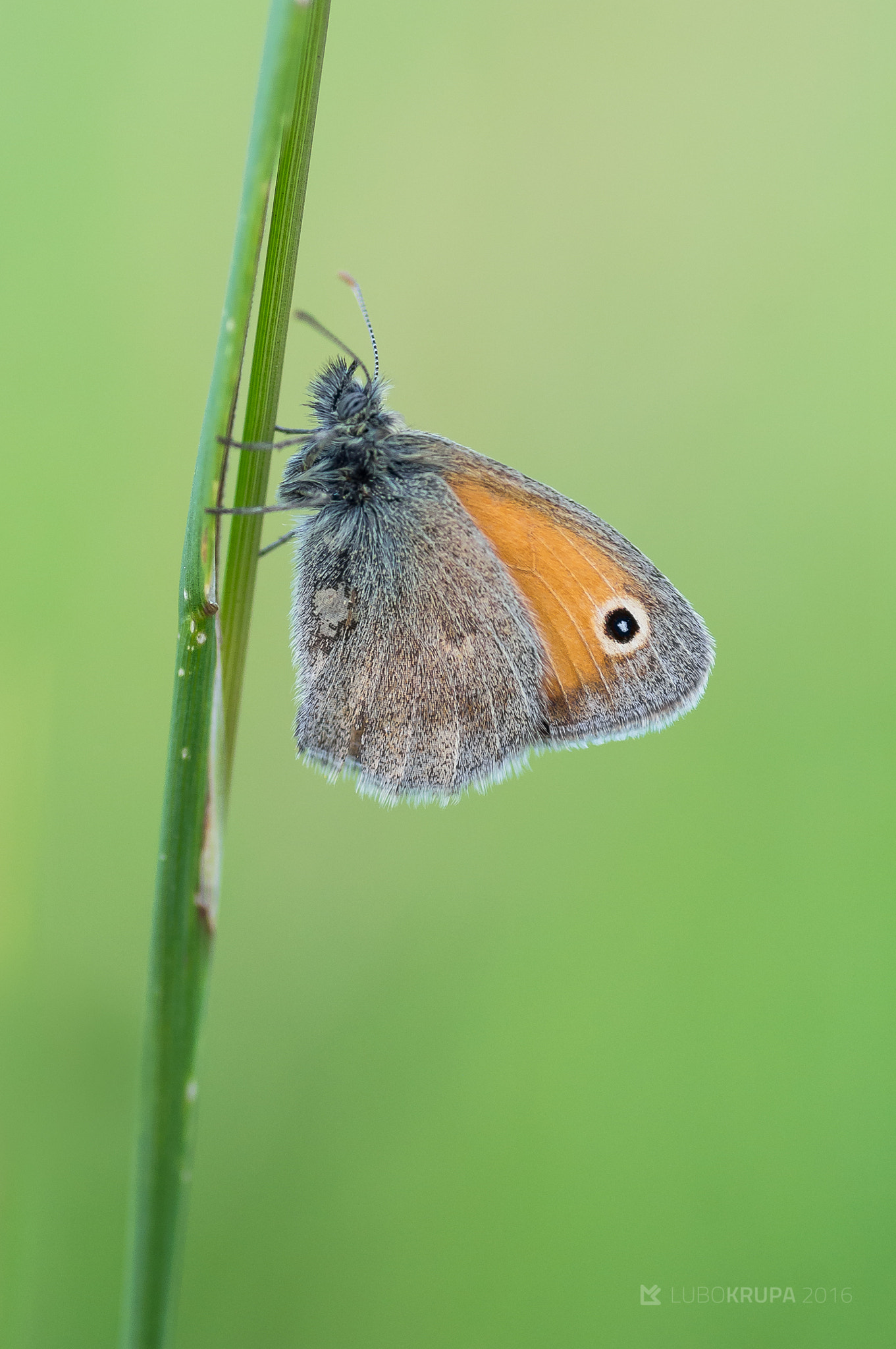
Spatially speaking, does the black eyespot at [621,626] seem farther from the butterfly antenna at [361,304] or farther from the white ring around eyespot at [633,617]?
the butterfly antenna at [361,304]

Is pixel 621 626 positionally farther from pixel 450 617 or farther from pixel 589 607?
pixel 450 617

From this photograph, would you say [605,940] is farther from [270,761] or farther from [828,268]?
[828,268]

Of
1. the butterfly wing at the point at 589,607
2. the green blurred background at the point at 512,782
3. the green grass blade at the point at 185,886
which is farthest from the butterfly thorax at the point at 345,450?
the green blurred background at the point at 512,782

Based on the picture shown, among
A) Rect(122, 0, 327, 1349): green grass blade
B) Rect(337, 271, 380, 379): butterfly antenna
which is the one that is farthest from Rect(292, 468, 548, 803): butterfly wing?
Rect(122, 0, 327, 1349): green grass blade

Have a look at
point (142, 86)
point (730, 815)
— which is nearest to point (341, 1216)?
point (730, 815)

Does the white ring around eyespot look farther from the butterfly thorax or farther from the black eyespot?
the butterfly thorax

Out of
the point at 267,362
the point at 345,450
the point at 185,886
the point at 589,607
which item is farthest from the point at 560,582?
the point at 185,886

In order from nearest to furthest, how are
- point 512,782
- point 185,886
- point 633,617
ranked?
point 185,886, point 633,617, point 512,782
